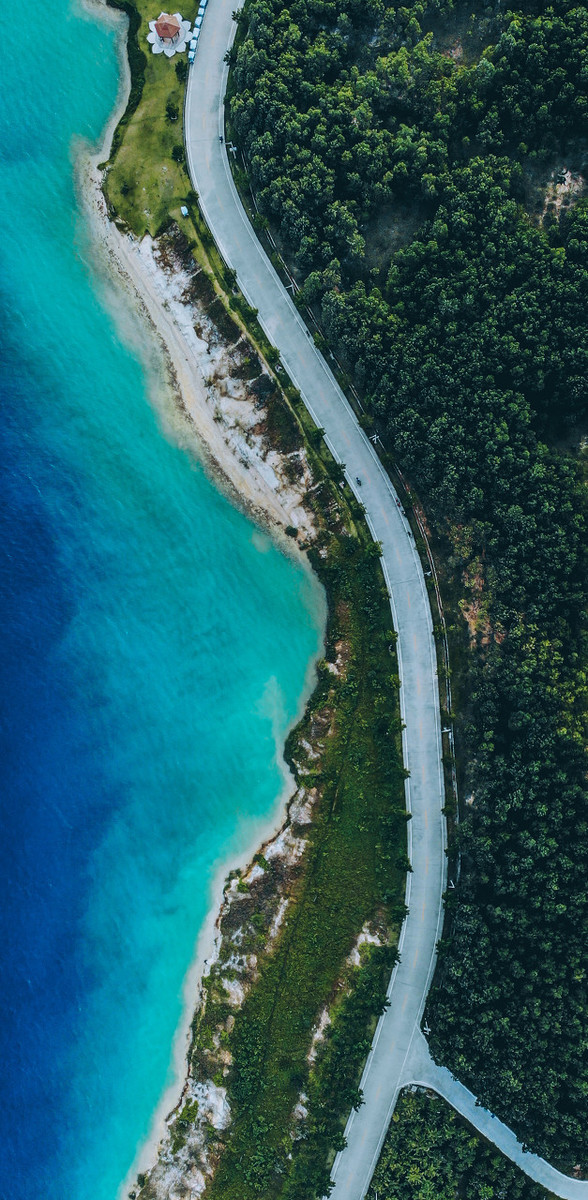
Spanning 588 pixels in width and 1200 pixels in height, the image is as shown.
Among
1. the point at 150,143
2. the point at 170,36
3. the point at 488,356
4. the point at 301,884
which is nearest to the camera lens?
the point at 488,356

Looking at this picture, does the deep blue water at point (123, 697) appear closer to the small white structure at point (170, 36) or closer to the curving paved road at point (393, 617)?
the small white structure at point (170, 36)

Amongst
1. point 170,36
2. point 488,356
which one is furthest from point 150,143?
point 488,356

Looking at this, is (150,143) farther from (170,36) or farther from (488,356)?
(488,356)

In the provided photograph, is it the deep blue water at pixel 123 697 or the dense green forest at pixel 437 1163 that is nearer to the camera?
the dense green forest at pixel 437 1163

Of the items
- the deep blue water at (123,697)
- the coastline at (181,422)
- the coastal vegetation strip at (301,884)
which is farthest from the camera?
the deep blue water at (123,697)

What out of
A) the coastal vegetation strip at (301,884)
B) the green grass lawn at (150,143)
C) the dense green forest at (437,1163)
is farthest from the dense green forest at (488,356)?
the green grass lawn at (150,143)

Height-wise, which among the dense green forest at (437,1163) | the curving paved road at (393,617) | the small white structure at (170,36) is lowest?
the dense green forest at (437,1163)

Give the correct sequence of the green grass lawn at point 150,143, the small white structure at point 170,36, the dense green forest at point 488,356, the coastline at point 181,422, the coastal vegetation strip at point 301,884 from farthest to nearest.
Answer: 1. the coastline at point 181,422
2. the green grass lawn at point 150,143
3. the small white structure at point 170,36
4. the coastal vegetation strip at point 301,884
5. the dense green forest at point 488,356
